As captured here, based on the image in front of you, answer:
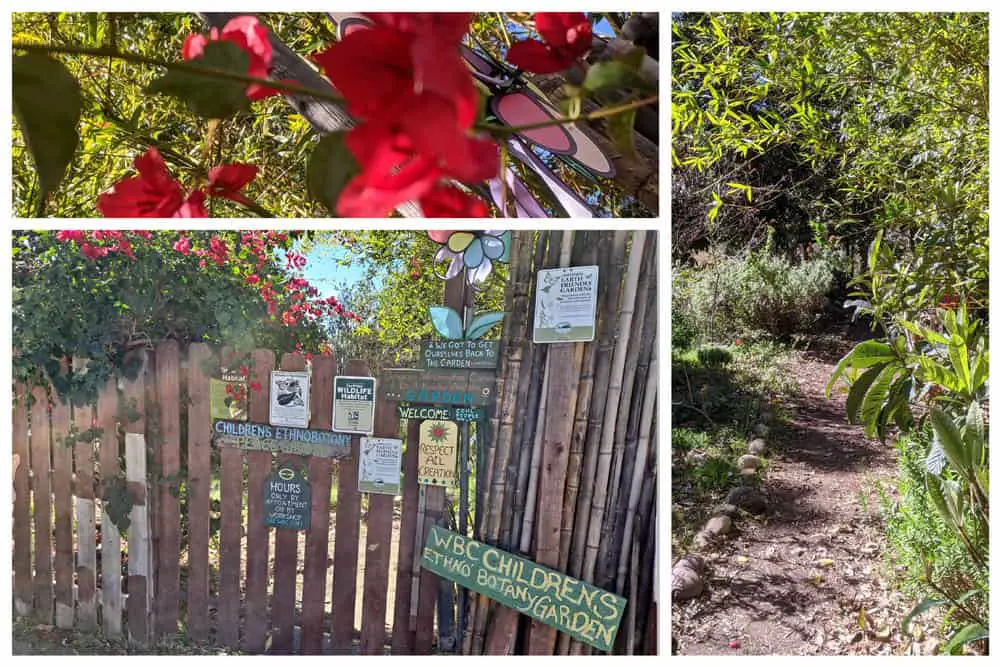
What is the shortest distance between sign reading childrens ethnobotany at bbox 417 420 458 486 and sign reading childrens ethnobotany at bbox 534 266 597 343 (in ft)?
0.82

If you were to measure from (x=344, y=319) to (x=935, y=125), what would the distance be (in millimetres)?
1293

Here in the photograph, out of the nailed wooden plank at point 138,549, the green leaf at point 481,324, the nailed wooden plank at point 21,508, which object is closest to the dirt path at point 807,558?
the green leaf at point 481,324

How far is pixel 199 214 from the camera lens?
15.2 inches

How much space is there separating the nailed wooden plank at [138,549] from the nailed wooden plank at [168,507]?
0.07ft

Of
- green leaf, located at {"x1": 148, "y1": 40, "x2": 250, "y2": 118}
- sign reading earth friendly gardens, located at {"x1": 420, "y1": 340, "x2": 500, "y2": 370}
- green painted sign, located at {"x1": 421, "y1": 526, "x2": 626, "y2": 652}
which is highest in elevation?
green leaf, located at {"x1": 148, "y1": 40, "x2": 250, "y2": 118}

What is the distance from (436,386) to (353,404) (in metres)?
0.17

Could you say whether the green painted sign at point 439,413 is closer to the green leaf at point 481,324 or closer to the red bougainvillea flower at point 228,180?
the green leaf at point 481,324

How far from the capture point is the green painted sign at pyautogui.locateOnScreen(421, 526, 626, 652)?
1.26 meters

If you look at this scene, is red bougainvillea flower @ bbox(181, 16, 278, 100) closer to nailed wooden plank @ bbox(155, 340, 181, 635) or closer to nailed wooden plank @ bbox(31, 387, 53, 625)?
nailed wooden plank @ bbox(155, 340, 181, 635)

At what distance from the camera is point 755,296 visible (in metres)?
1.85

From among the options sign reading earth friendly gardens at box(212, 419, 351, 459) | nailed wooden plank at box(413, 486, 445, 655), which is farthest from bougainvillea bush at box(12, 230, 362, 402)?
nailed wooden plank at box(413, 486, 445, 655)

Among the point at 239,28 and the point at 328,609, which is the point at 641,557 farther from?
the point at 239,28

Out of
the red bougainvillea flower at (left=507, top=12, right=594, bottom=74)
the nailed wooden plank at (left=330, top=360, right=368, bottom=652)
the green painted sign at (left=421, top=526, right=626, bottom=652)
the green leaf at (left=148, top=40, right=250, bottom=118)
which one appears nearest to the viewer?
the green leaf at (left=148, top=40, right=250, bottom=118)

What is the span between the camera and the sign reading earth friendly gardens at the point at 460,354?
136cm
